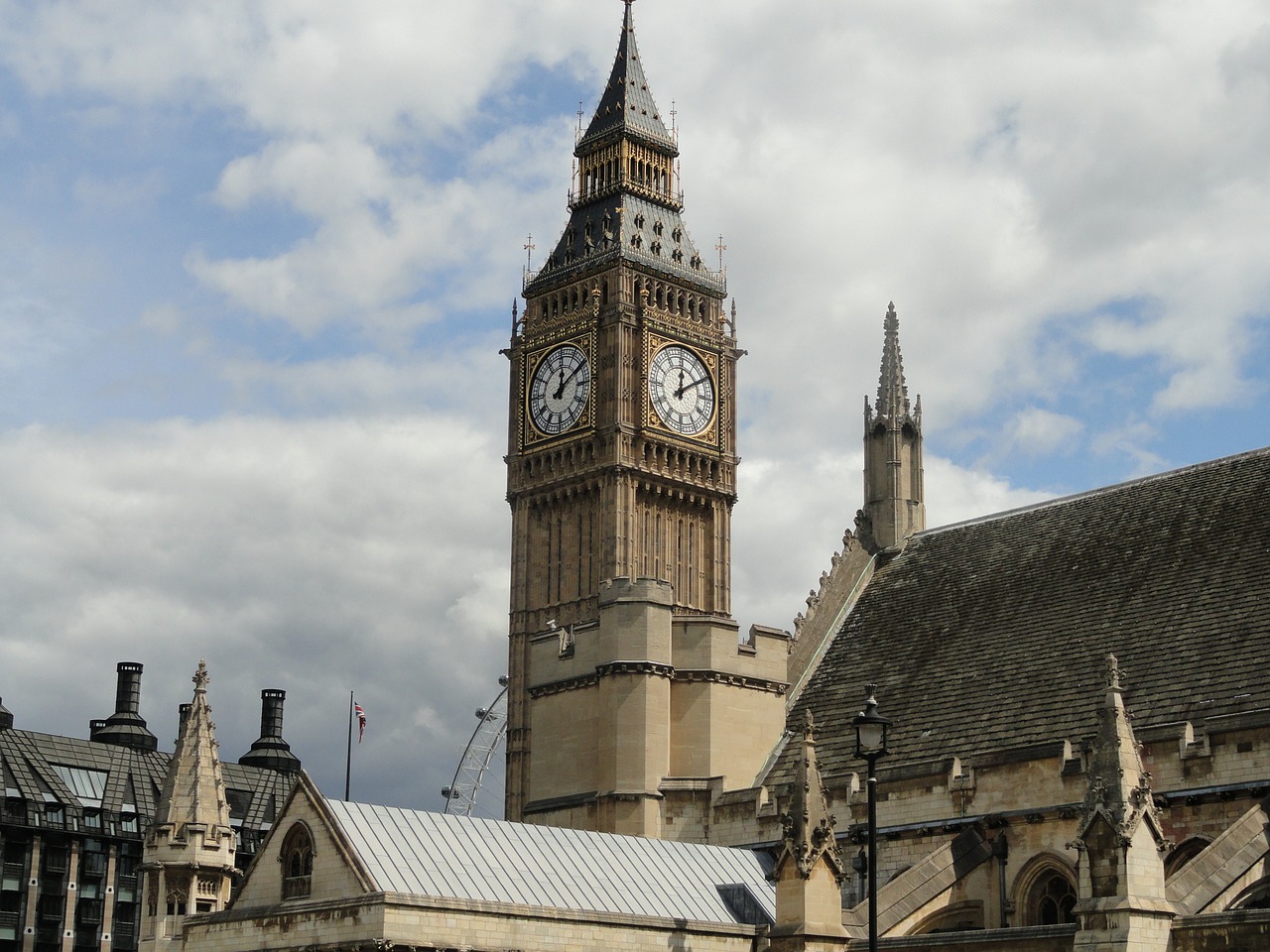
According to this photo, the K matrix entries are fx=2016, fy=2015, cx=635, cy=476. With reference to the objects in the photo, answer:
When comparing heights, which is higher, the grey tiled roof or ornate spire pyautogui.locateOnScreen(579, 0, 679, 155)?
ornate spire pyautogui.locateOnScreen(579, 0, 679, 155)

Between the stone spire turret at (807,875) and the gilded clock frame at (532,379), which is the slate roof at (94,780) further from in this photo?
the stone spire turret at (807,875)

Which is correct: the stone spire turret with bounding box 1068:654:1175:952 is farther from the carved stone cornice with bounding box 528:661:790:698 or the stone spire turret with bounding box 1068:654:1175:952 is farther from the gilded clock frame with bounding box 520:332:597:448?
the gilded clock frame with bounding box 520:332:597:448

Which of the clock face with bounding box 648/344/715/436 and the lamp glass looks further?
the clock face with bounding box 648/344/715/436

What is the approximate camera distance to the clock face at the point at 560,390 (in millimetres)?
89000

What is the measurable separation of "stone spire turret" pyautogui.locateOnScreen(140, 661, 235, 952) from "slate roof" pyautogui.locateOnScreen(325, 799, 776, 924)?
18.3ft

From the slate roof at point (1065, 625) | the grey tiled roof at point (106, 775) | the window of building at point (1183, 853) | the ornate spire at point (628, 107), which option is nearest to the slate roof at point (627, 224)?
the ornate spire at point (628, 107)

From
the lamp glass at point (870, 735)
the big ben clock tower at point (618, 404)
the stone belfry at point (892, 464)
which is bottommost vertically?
the lamp glass at point (870, 735)

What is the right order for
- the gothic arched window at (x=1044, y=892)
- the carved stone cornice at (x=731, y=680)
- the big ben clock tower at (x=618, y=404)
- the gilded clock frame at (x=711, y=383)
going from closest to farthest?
the gothic arched window at (x=1044, y=892) → the carved stone cornice at (x=731, y=680) → the big ben clock tower at (x=618, y=404) → the gilded clock frame at (x=711, y=383)

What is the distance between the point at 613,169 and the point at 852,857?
185 ft

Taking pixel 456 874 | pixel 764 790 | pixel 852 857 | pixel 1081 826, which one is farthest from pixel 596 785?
pixel 1081 826

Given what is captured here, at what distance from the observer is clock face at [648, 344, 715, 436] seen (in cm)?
8944

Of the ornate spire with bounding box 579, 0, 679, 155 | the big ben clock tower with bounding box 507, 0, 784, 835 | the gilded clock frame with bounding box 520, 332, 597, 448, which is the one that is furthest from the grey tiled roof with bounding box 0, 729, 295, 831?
the ornate spire with bounding box 579, 0, 679, 155

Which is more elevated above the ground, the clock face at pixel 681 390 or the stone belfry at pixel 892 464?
the clock face at pixel 681 390

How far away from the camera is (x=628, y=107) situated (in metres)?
94.7
